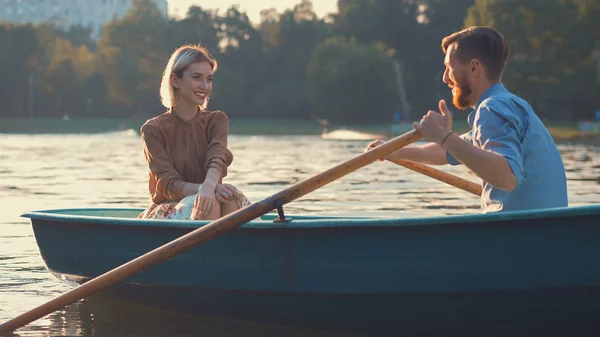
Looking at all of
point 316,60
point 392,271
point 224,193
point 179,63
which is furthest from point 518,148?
point 316,60

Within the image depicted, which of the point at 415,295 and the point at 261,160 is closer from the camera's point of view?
the point at 415,295

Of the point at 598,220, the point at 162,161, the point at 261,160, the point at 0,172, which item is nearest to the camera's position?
the point at 598,220

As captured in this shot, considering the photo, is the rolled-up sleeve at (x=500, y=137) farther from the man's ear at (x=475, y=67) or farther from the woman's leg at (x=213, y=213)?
the woman's leg at (x=213, y=213)

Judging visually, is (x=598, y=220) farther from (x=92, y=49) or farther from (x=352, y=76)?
(x=92, y=49)

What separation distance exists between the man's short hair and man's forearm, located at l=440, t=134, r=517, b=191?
A: 54 centimetres

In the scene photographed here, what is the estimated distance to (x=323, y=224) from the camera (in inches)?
255

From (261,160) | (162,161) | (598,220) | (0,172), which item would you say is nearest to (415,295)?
(598,220)

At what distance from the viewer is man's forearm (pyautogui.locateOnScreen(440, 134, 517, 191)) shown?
5531mm

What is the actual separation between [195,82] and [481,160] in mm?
2577

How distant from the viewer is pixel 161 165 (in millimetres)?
7516

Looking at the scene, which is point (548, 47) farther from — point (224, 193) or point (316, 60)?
point (224, 193)

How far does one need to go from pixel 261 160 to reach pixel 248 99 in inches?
2442

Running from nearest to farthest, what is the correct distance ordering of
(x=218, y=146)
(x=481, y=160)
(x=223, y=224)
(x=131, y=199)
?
1. (x=481, y=160)
2. (x=223, y=224)
3. (x=218, y=146)
4. (x=131, y=199)

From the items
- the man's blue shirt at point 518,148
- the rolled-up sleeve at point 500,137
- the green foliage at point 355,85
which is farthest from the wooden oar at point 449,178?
the green foliage at point 355,85
